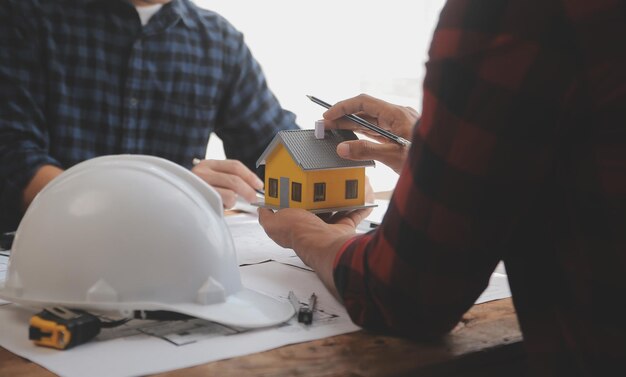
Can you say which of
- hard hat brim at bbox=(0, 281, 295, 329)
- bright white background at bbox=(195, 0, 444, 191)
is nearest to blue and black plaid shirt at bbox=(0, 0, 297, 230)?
bright white background at bbox=(195, 0, 444, 191)

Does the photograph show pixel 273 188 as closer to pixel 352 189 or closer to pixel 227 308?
pixel 352 189

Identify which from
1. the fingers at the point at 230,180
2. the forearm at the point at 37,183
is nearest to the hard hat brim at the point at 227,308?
the fingers at the point at 230,180

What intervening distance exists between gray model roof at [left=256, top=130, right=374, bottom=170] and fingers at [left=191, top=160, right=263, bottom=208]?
373 millimetres

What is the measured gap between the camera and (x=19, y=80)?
1.92 m

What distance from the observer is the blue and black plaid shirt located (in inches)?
75.3

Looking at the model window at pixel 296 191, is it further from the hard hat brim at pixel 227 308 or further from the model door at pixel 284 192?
the hard hat brim at pixel 227 308

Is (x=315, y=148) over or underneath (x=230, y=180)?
over

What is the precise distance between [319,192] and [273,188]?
0.28 ft

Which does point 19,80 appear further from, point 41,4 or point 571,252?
point 571,252

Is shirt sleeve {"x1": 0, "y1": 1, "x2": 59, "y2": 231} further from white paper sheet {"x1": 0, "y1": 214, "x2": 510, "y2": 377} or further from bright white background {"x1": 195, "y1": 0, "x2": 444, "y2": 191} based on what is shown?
white paper sheet {"x1": 0, "y1": 214, "x2": 510, "y2": 377}

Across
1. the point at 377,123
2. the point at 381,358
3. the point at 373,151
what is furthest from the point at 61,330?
the point at 377,123

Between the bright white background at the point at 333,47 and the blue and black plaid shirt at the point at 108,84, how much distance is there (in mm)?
714

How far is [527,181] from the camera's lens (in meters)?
0.68

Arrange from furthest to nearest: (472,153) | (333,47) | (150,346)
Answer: (333,47)
(150,346)
(472,153)
